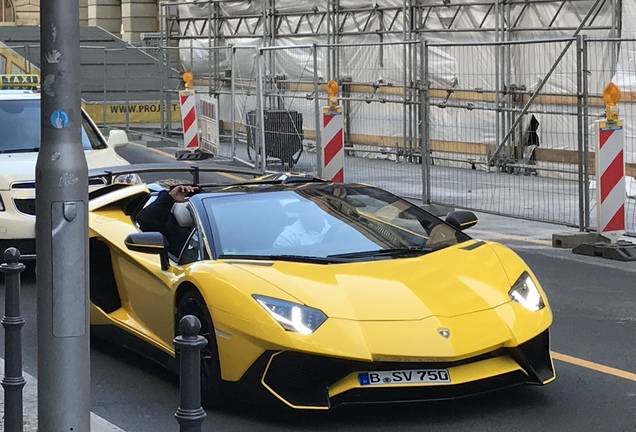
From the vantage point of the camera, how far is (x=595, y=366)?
24.2ft

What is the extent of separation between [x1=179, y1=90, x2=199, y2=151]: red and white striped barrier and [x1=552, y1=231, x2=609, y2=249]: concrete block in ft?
37.8

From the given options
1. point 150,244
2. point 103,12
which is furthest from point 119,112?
point 150,244

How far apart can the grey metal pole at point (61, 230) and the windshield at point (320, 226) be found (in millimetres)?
1915

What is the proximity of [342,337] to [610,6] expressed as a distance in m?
13.0

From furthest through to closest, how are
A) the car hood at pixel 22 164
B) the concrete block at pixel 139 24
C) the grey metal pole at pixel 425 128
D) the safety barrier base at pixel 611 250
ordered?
the concrete block at pixel 139 24 < the grey metal pole at pixel 425 128 < the safety barrier base at pixel 611 250 < the car hood at pixel 22 164

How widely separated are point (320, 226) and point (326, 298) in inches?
41.9

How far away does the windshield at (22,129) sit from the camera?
12.3m

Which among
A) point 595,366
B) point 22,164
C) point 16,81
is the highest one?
point 16,81

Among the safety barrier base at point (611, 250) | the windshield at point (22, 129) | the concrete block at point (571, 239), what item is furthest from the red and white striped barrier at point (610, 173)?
the windshield at point (22, 129)

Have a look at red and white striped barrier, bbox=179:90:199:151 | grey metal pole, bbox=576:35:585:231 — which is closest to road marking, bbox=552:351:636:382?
grey metal pole, bbox=576:35:585:231

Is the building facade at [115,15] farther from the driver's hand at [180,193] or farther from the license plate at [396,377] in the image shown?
the license plate at [396,377]

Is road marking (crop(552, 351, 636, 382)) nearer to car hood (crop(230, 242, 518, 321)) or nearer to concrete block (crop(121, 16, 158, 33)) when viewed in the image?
car hood (crop(230, 242, 518, 321))

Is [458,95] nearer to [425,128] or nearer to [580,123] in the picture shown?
[425,128]

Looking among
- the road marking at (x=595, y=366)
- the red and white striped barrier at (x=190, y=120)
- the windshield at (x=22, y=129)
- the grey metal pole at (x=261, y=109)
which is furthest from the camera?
the red and white striped barrier at (x=190, y=120)
